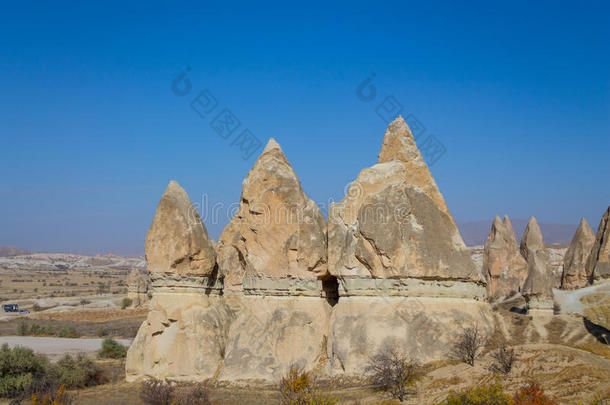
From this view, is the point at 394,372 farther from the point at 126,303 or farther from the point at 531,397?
the point at 126,303

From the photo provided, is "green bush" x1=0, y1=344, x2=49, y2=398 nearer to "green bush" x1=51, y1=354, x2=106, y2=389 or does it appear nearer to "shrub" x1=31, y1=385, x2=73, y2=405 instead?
"green bush" x1=51, y1=354, x2=106, y2=389

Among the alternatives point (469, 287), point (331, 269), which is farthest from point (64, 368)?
point (469, 287)

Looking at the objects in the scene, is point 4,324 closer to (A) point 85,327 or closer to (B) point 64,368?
(A) point 85,327

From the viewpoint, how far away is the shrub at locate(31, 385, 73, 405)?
12415 millimetres

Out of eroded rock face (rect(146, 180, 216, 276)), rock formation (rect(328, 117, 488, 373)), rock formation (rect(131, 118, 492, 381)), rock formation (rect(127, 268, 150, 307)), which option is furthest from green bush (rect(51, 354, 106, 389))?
rock formation (rect(127, 268, 150, 307))

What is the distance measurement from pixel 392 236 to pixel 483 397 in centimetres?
480

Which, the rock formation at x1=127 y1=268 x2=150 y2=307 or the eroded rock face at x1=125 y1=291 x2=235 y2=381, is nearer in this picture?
the eroded rock face at x1=125 y1=291 x2=235 y2=381

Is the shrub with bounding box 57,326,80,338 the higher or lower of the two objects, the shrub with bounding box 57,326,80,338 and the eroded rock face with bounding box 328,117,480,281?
the lower

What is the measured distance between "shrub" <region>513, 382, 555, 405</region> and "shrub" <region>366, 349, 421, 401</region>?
2.17 m

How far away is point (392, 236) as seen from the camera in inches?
538

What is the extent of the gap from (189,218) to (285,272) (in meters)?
2.66

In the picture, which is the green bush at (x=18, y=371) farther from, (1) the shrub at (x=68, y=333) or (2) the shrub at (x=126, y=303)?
(2) the shrub at (x=126, y=303)

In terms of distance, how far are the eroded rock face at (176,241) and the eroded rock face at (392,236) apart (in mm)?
3174

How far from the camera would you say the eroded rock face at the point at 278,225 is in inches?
581
